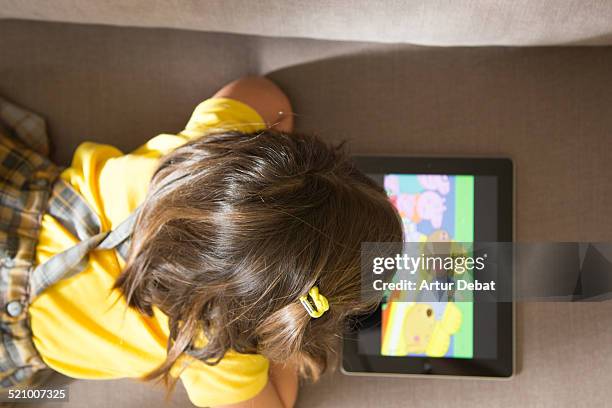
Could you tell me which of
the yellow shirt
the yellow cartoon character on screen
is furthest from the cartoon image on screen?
the yellow shirt

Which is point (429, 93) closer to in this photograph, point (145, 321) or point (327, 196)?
point (327, 196)

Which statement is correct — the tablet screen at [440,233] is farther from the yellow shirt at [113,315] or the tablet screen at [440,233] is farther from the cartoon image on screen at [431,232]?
the yellow shirt at [113,315]

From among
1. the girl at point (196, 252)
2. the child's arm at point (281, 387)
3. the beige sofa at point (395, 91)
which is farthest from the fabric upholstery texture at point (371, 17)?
the child's arm at point (281, 387)

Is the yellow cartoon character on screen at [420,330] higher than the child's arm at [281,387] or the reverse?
higher

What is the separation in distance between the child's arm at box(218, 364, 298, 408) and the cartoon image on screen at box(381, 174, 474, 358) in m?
0.16

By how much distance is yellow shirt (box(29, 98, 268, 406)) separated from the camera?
76cm

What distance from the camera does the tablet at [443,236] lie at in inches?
31.4

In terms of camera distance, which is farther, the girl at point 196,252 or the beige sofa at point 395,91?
the beige sofa at point 395,91

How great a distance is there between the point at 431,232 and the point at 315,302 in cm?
30

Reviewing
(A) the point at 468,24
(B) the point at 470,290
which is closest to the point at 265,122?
(A) the point at 468,24

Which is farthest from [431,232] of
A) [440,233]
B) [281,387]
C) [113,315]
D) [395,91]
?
[113,315]

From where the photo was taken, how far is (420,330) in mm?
792

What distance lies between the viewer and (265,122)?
2.80 ft

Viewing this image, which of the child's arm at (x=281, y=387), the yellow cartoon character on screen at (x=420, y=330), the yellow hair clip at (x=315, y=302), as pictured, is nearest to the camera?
the yellow hair clip at (x=315, y=302)
